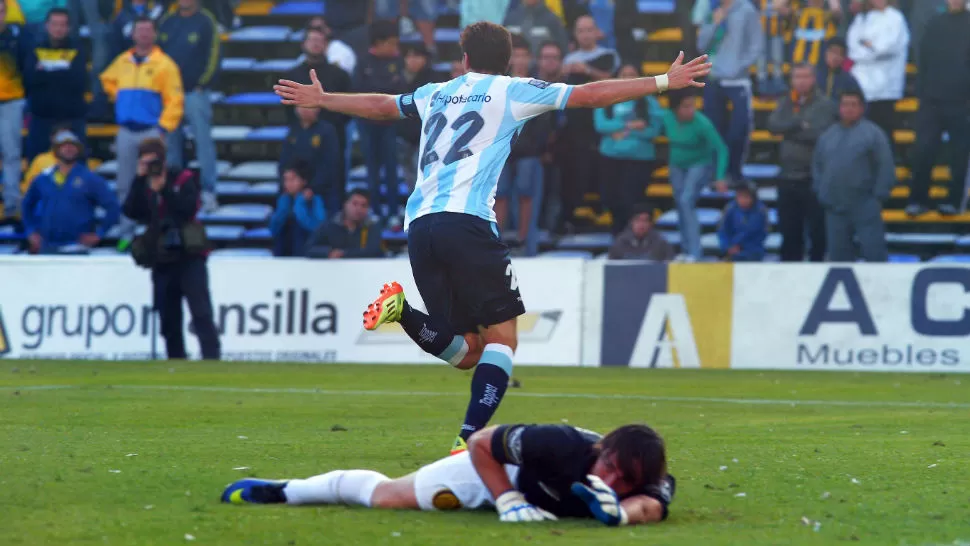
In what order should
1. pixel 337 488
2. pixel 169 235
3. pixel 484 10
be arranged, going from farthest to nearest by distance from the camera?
pixel 484 10 → pixel 169 235 → pixel 337 488

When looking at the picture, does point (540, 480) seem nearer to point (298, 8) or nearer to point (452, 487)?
point (452, 487)

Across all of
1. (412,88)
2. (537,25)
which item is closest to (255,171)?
(412,88)

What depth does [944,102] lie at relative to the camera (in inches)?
776

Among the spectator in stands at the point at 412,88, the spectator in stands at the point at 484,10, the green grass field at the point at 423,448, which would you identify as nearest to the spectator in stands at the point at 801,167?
the green grass field at the point at 423,448

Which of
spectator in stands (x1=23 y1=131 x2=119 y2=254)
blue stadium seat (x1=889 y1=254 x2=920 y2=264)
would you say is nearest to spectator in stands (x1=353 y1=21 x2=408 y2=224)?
spectator in stands (x1=23 y1=131 x2=119 y2=254)

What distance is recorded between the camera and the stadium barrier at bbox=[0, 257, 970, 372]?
1755cm

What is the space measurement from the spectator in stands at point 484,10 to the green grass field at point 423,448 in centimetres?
661

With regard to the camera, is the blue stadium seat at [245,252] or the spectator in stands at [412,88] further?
the blue stadium seat at [245,252]

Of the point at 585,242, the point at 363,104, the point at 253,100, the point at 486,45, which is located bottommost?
the point at 585,242

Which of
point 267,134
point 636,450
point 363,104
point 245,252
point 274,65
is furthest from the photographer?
point 274,65

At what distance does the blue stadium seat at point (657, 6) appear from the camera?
2372cm

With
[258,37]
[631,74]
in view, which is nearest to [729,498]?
[631,74]

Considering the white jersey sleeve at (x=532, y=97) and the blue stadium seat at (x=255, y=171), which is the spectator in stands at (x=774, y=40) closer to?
the blue stadium seat at (x=255, y=171)

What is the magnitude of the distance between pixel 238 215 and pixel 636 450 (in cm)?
1786
